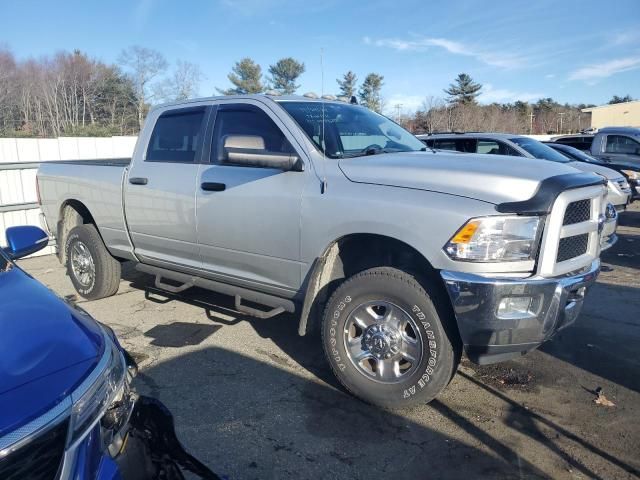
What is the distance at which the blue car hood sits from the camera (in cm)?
157

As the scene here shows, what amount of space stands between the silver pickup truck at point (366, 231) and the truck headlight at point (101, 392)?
1760 millimetres

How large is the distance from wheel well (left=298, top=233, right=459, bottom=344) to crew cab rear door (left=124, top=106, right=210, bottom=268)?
1.39m

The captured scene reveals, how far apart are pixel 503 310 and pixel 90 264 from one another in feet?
15.5

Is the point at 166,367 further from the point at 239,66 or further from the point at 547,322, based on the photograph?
the point at 239,66

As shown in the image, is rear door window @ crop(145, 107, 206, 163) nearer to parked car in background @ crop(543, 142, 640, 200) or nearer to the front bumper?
the front bumper

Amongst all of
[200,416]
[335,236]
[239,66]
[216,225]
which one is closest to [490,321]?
[335,236]

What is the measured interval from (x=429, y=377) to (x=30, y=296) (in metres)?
2.30

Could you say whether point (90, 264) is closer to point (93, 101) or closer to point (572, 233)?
point (572, 233)

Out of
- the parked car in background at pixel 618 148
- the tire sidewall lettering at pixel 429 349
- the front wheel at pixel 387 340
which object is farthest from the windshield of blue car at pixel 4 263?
the parked car in background at pixel 618 148

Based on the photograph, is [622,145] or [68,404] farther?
[622,145]

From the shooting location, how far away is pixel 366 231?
3.38m

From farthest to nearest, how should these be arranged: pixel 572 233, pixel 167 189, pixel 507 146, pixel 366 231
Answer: pixel 507 146 < pixel 167 189 < pixel 366 231 < pixel 572 233

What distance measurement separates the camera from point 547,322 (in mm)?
3006

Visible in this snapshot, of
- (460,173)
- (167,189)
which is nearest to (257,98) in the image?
(167,189)
